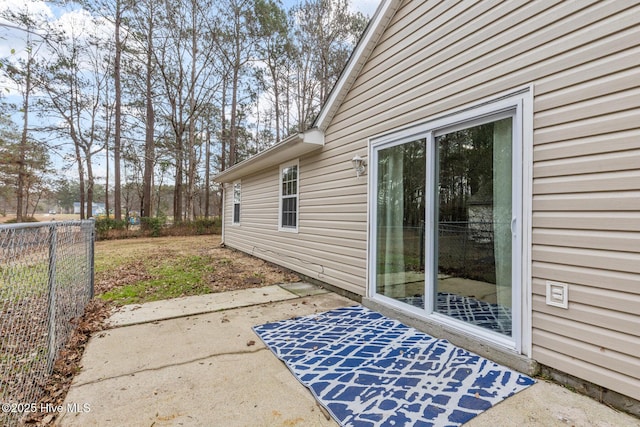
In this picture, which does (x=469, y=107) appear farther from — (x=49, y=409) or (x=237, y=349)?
(x=49, y=409)

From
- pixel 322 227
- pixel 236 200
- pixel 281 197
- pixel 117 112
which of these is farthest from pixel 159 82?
pixel 322 227

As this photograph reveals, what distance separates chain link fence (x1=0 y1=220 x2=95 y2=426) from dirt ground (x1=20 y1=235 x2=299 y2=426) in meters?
0.09

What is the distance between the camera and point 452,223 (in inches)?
122

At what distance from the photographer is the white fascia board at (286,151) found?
201 inches

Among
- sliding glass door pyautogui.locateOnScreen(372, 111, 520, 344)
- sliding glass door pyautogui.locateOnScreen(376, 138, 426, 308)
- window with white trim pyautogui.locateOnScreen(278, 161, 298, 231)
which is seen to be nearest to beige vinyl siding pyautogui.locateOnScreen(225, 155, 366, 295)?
window with white trim pyautogui.locateOnScreen(278, 161, 298, 231)

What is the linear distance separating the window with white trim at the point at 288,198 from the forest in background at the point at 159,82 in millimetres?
10338

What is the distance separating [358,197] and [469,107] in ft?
6.25

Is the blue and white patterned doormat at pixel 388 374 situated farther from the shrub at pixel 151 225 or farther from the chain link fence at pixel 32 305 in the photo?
the shrub at pixel 151 225

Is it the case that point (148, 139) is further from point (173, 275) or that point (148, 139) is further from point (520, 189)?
point (520, 189)

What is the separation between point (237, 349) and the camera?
9.29ft

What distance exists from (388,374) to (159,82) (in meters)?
18.3

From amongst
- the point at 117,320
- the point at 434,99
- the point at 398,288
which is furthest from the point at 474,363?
the point at 117,320

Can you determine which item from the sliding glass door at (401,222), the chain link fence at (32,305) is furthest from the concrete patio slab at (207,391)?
the sliding glass door at (401,222)

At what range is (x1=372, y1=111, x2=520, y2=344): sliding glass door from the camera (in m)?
2.67
